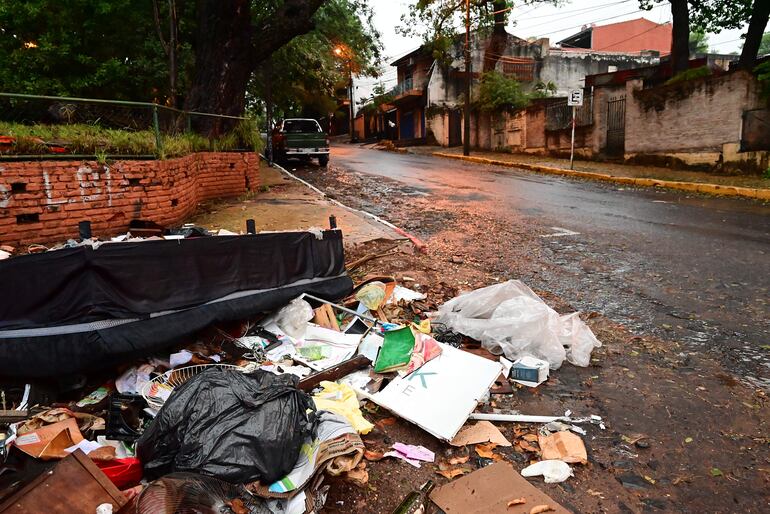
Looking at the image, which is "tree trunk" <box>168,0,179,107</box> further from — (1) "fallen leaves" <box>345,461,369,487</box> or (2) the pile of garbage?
(1) "fallen leaves" <box>345,461,369,487</box>

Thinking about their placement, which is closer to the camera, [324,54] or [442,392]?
[442,392]

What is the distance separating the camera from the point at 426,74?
114 feet

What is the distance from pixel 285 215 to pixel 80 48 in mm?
8009

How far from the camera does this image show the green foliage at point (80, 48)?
1102cm

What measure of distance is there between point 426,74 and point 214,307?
3385 centimetres

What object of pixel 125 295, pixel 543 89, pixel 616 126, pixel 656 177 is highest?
pixel 543 89

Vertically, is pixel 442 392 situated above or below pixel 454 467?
above

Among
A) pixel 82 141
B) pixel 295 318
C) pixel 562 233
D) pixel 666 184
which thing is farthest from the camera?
pixel 666 184

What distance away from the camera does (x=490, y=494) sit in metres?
2.37

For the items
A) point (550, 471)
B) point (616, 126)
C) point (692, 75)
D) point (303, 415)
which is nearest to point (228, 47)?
point (303, 415)

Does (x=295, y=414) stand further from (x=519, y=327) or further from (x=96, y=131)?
(x=96, y=131)

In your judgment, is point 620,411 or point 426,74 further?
point 426,74

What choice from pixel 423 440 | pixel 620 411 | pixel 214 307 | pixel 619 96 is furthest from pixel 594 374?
pixel 619 96

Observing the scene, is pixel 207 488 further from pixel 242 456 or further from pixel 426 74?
pixel 426 74
